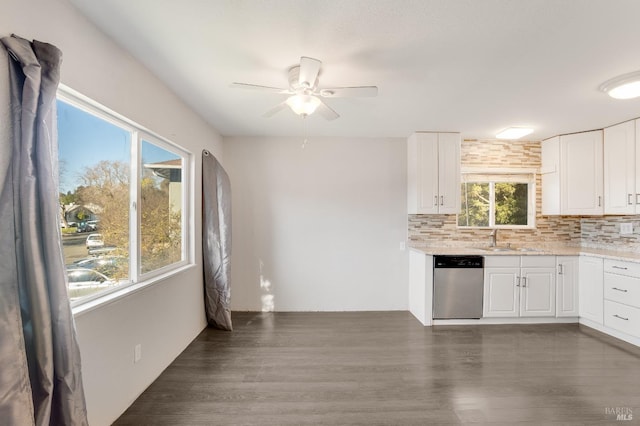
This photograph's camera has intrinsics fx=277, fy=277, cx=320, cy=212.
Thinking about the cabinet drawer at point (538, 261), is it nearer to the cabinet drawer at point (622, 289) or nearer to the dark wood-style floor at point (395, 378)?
the cabinet drawer at point (622, 289)

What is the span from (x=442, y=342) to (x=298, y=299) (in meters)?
1.88

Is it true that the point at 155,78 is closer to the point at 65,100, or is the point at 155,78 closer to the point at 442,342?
the point at 65,100

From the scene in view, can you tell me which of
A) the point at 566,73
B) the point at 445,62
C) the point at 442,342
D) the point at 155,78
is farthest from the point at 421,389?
the point at 155,78

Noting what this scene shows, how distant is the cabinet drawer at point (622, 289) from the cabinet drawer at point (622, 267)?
0.04 meters

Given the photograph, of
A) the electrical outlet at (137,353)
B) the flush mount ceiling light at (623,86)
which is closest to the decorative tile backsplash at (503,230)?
the flush mount ceiling light at (623,86)

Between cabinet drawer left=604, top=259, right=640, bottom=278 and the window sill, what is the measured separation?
15.1 feet

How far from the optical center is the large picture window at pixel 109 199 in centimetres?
163

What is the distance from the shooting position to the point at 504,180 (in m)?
4.07

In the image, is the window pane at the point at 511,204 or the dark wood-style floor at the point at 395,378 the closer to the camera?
the dark wood-style floor at the point at 395,378

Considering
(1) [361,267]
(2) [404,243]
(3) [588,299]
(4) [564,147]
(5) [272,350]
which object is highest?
(4) [564,147]

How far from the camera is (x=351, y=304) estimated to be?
3.93 m

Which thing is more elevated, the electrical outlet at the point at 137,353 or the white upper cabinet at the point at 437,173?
the white upper cabinet at the point at 437,173

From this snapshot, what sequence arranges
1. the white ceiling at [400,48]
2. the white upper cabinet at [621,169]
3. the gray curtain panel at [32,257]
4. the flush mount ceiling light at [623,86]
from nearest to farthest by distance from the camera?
the gray curtain panel at [32,257] < the white ceiling at [400,48] < the flush mount ceiling light at [623,86] < the white upper cabinet at [621,169]

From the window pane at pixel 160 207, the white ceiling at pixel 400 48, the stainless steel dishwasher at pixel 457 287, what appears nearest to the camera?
the white ceiling at pixel 400 48
